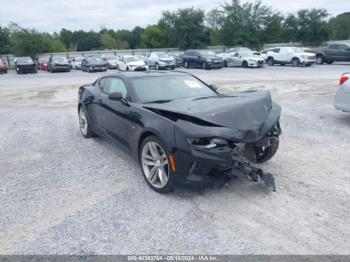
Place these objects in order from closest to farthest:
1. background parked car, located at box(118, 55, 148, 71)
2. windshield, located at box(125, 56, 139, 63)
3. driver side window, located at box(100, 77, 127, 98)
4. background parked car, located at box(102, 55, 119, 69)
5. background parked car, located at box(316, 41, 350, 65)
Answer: driver side window, located at box(100, 77, 127, 98) → background parked car, located at box(316, 41, 350, 65) → background parked car, located at box(118, 55, 148, 71) → windshield, located at box(125, 56, 139, 63) → background parked car, located at box(102, 55, 119, 69)

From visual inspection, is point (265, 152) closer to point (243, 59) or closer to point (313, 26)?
point (243, 59)

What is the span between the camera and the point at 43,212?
145 inches

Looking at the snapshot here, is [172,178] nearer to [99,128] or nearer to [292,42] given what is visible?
[99,128]

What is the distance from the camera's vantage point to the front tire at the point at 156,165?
3.85 meters

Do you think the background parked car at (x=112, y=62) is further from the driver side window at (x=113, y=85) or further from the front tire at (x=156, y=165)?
the front tire at (x=156, y=165)

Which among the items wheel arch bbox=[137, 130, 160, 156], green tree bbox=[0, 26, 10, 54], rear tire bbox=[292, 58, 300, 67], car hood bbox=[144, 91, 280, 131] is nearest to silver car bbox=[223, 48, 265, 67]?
rear tire bbox=[292, 58, 300, 67]

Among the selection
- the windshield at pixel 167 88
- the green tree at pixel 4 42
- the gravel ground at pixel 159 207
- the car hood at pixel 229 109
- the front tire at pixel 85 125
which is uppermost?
the green tree at pixel 4 42

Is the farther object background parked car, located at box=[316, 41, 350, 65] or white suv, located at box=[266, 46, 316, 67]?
background parked car, located at box=[316, 41, 350, 65]

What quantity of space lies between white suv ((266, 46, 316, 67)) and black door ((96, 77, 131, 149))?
2227 cm

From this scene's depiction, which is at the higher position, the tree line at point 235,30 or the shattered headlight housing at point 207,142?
the tree line at point 235,30

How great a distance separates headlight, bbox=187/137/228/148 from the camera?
3.56 m

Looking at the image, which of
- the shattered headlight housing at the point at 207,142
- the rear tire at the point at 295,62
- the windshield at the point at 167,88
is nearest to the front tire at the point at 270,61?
the rear tire at the point at 295,62

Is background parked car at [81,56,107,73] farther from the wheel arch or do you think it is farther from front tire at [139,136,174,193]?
front tire at [139,136,174,193]

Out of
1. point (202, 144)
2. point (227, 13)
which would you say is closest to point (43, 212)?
point (202, 144)
